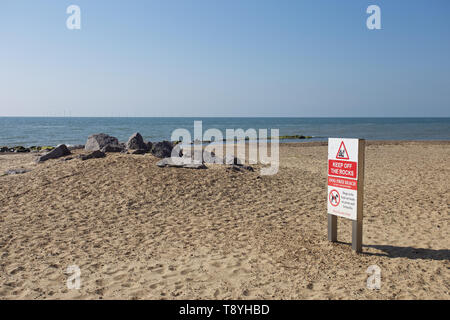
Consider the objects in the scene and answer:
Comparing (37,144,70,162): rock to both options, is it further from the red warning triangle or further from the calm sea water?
the calm sea water

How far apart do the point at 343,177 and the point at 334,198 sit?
16.7 inches

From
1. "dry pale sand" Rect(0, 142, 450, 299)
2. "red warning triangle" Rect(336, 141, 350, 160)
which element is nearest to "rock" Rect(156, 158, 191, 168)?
"dry pale sand" Rect(0, 142, 450, 299)

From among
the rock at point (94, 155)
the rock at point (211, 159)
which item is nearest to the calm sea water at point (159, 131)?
the rock at point (94, 155)

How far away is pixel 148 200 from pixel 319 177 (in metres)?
6.46

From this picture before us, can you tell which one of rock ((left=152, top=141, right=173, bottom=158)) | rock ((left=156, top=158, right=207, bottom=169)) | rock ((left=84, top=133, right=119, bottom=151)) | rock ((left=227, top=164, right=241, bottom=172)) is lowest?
rock ((left=227, top=164, right=241, bottom=172))

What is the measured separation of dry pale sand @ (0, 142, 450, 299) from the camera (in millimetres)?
4512

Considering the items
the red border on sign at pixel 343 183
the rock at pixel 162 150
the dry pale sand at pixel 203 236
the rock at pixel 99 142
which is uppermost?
the rock at pixel 99 142

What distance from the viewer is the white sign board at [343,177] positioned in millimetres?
5410

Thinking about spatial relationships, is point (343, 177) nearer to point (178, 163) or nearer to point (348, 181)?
point (348, 181)

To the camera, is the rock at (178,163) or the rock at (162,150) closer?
the rock at (178,163)

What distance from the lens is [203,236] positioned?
6.42 m

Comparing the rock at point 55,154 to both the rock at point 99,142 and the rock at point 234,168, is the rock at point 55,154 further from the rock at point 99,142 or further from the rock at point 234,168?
the rock at point 234,168
